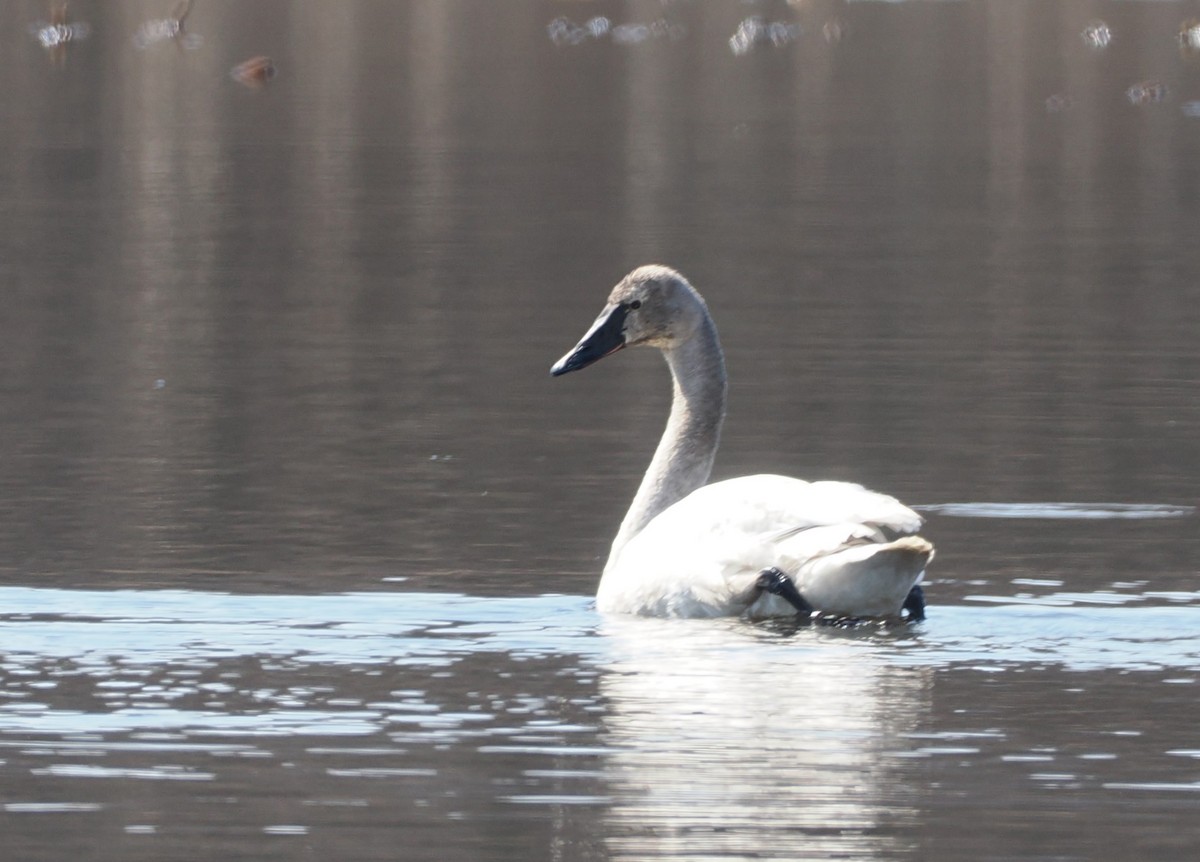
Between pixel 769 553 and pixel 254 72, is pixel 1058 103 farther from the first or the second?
pixel 769 553

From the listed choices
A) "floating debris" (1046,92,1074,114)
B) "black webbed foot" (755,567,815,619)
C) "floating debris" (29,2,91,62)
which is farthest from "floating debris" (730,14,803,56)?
"black webbed foot" (755,567,815,619)

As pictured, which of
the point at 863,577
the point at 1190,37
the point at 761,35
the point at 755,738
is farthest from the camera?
the point at 761,35

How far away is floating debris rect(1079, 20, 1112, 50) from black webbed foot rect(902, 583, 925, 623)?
185ft

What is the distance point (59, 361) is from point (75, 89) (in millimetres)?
31169

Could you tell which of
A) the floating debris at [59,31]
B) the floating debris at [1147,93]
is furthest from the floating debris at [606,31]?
the floating debris at [1147,93]

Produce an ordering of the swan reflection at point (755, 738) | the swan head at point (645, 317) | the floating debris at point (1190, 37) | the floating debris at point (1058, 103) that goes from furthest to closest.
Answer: the floating debris at point (1190, 37) → the floating debris at point (1058, 103) → the swan head at point (645, 317) → the swan reflection at point (755, 738)

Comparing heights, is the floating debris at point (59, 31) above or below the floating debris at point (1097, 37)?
above

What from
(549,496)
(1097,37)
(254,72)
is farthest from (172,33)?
(549,496)

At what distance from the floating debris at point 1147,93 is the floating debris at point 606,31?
20418 mm

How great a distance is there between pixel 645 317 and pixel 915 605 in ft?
7.41

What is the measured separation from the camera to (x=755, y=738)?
8.33 metres

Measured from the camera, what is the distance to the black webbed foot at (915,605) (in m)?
10.2

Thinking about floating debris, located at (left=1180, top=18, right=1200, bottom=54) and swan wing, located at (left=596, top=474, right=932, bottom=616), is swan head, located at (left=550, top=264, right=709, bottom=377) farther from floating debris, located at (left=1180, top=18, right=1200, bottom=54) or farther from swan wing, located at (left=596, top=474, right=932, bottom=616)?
floating debris, located at (left=1180, top=18, right=1200, bottom=54)

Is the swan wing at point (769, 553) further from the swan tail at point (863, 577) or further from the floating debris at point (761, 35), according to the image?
the floating debris at point (761, 35)
